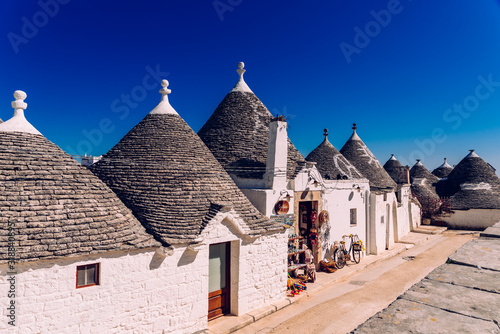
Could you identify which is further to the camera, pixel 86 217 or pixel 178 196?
pixel 178 196

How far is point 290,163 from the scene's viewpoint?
1341 cm

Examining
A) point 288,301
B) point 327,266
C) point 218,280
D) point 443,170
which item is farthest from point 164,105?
point 443,170

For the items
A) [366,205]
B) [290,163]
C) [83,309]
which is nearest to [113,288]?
[83,309]

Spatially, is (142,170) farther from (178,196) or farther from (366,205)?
(366,205)

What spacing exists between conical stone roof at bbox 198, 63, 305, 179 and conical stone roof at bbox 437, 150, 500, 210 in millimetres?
21189

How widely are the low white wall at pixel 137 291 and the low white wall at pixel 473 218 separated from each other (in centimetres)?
2436

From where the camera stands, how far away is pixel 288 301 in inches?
410

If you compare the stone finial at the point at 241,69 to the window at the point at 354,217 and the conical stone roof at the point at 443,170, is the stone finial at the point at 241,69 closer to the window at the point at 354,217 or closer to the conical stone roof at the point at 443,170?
the window at the point at 354,217

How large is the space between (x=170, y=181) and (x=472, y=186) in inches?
1156

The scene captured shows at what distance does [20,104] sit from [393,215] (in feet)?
A: 67.7

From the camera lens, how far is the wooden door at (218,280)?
29.5 feet

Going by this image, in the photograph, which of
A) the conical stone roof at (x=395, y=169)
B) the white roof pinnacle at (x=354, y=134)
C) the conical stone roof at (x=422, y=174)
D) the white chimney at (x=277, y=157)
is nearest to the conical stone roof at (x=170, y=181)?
the white chimney at (x=277, y=157)

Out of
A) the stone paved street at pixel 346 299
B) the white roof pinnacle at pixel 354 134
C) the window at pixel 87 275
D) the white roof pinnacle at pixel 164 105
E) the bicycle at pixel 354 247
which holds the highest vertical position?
the white roof pinnacle at pixel 354 134

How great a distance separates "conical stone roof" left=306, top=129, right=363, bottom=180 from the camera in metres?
18.0
